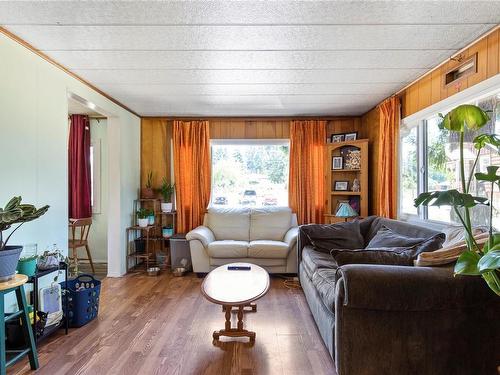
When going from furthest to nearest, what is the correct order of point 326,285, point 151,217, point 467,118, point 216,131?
point 216,131 < point 151,217 < point 326,285 < point 467,118

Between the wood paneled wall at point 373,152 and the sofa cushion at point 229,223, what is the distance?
70.4 inches

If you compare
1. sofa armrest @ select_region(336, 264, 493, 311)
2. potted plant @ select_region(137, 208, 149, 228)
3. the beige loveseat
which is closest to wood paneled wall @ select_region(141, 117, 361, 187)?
potted plant @ select_region(137, 208, 149, 228)

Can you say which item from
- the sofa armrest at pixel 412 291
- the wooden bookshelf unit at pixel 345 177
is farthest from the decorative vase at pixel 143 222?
the sofa armrest at pixel 412 291

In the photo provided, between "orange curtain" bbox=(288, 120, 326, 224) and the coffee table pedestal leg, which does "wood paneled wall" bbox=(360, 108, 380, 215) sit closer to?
"orange curtain" bbox=(288, 120, 326, 224)

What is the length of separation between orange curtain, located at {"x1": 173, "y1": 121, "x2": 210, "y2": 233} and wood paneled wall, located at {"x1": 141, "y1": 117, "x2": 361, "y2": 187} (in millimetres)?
198

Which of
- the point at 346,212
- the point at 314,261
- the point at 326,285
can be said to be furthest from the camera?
the point at 346,212

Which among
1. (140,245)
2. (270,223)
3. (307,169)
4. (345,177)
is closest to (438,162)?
(345,177)

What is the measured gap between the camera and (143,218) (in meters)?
4.13

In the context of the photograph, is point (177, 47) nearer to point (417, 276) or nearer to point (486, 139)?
point (486, 139)

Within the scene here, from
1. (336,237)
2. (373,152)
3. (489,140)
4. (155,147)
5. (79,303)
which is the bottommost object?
(79,303)

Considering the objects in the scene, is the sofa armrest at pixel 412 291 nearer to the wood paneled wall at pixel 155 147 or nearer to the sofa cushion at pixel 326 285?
the sofa cushion at pixel 326 285

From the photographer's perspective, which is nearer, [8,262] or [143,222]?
[8,262]

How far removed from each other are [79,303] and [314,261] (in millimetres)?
2130

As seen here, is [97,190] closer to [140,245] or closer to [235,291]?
[140,245]
